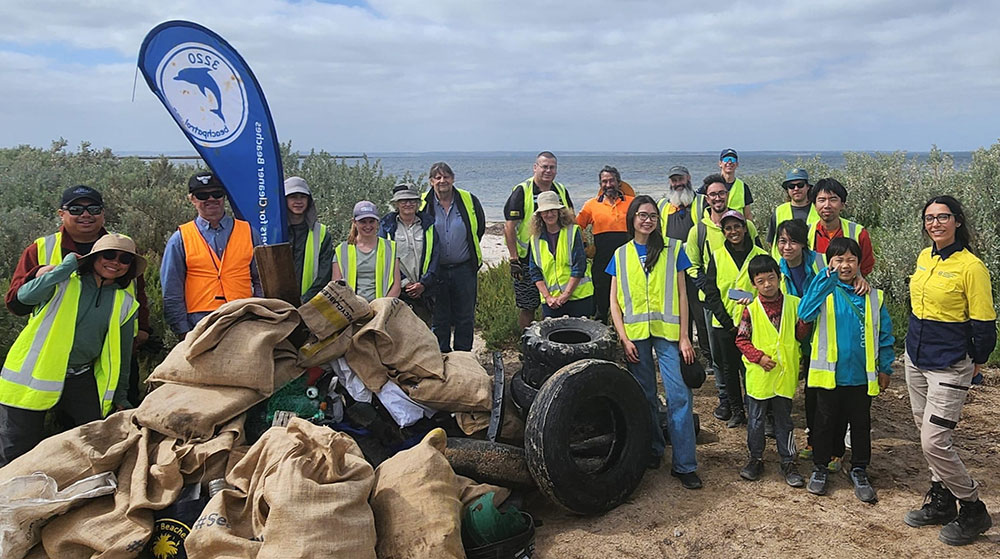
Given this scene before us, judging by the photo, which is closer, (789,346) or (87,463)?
(87,463)

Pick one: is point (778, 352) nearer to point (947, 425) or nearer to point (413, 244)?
point (947, 425)

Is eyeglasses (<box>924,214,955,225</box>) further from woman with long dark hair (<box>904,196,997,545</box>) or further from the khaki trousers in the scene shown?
the khaki trousers

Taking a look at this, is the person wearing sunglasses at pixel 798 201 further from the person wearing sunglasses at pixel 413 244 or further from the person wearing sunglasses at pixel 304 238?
the person wearing sunglasses at pixel 304 238

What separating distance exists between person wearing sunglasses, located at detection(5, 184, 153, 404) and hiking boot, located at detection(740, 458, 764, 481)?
446 cm

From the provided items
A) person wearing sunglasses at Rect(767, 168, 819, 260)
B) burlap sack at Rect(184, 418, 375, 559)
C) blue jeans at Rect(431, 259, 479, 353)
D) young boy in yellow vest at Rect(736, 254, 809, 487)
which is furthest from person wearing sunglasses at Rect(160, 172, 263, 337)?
person wearing sunglasses at Rect(767, 168, 819, 260)

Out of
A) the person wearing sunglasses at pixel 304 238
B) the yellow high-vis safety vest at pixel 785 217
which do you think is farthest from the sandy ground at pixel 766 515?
the person wearing sunglasses at pixel 304 238

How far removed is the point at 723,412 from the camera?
612cm

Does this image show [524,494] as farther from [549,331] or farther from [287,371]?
[287,371]

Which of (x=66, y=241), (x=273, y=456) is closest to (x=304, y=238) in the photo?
(x=66, y=241)

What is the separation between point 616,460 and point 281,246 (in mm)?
2715

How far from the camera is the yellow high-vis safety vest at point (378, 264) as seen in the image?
19.4 ft

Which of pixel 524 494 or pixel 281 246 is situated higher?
pixel 281 246

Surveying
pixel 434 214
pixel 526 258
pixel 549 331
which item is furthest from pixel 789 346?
pixel 434 214

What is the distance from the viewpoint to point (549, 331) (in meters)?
5.43
